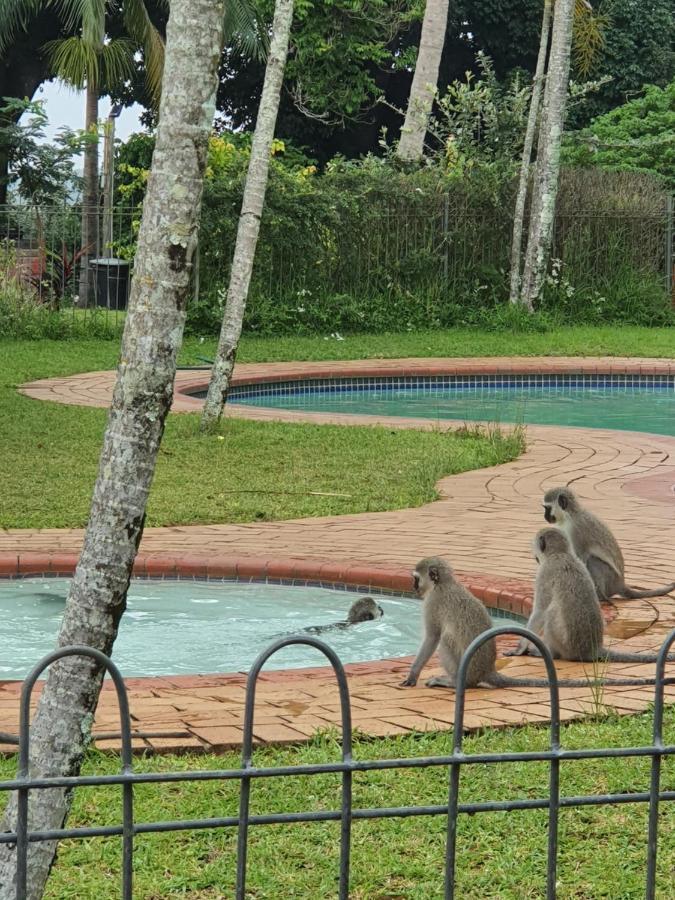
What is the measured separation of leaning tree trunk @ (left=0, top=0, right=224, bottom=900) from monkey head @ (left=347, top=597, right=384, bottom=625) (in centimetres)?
381

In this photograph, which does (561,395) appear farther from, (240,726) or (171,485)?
(240,726)

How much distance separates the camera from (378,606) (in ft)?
24.6

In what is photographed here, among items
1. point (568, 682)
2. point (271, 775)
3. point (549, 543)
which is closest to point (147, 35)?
point (549, 543)

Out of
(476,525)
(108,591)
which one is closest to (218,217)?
(476,525)

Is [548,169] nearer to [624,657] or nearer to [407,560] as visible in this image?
[407,560]

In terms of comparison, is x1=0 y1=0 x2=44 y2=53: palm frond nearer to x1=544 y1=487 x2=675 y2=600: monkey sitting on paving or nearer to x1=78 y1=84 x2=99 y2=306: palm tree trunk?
x1=78 y1=84 x2=99 y2=306: palm tree trunk

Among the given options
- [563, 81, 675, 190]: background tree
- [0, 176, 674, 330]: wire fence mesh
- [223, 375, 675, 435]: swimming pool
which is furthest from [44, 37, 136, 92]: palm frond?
[223, 375, 675, 435]: swimming pool

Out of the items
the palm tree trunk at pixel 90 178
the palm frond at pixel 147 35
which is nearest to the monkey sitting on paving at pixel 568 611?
the palm tree trunk at pixel 90 178

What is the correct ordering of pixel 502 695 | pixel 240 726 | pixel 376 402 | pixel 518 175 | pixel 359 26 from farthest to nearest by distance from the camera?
pixel 359 26 < pixel 518 175 < pixel 376 402 < pixel 502 695 < pixel 240 726

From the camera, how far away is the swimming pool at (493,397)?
56.8ft

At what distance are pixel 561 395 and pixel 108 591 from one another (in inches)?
631

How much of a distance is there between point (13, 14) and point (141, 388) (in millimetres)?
28722

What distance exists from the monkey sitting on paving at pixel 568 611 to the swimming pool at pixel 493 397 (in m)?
10.4

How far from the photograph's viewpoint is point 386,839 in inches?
164
